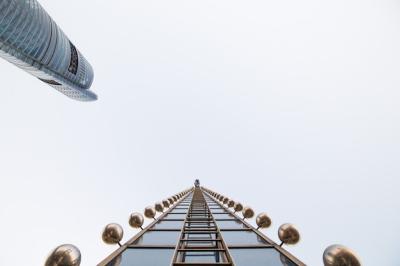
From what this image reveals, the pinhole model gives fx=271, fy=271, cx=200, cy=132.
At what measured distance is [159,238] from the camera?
8.63 meters

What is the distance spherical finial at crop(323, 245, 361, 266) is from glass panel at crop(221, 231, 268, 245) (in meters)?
3.38

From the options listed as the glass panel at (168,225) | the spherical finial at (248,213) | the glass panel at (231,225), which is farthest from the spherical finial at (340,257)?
the spherical finial at (248,213)

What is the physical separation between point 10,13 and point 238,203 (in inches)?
3532

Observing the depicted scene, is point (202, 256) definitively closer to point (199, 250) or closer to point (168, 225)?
point (199, 250)

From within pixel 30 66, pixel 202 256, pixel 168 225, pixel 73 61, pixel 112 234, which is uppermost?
pixel 73 61

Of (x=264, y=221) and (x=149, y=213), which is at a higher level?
(x=264, y=221)

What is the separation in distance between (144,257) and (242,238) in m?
3.38

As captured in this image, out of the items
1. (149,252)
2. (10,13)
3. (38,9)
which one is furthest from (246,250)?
(38,9)

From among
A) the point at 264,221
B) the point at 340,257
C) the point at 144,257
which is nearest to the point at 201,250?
the point at 144,257

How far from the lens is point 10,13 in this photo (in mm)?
75750

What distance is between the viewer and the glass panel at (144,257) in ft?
20.8

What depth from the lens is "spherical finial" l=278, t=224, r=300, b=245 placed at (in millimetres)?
7094

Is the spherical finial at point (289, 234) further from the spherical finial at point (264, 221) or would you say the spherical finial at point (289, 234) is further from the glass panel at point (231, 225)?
the glass panel at point (231, 225)

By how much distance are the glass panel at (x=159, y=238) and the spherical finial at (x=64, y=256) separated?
3333 mm
